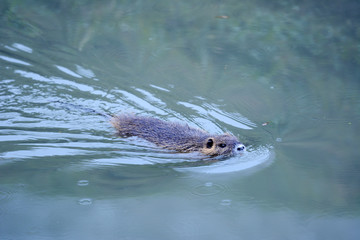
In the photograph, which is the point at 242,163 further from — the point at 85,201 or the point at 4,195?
the point at 4,195

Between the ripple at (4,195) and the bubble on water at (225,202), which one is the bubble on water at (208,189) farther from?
the ripple at (4,195)

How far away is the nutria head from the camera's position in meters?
4.46

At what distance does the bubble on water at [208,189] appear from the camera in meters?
3.67

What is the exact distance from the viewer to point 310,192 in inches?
148

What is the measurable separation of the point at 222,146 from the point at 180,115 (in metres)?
1.20

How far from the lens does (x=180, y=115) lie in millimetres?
5621

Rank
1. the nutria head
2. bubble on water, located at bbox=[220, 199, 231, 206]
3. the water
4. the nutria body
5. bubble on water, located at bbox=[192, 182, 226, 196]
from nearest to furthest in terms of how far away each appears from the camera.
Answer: the water
bubble on water, located at bbox=[220, 199, 231, 206]
bubble on water, located at bbox=[192, 182, 226, 196]
the nutria head
the nutria body

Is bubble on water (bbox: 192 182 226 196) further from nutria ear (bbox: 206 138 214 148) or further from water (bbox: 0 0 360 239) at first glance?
nutria ear (bbox: 206 138 214 148)

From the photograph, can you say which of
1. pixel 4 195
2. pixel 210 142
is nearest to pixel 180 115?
pixel 210 142

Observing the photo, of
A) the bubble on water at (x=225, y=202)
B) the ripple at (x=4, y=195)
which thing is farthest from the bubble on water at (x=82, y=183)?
the bubble on water at (x=225, y=202)

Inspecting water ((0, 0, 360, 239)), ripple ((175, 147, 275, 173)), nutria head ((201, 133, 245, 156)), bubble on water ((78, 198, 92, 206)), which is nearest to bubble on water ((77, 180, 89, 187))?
water ((0, 0, 360, 239))

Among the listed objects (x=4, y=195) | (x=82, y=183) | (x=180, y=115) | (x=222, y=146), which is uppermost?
(x=180, y=115)

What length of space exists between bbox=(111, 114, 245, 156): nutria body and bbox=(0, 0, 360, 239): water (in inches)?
4.8

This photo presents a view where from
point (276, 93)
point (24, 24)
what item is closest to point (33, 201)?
point (276, 93)
